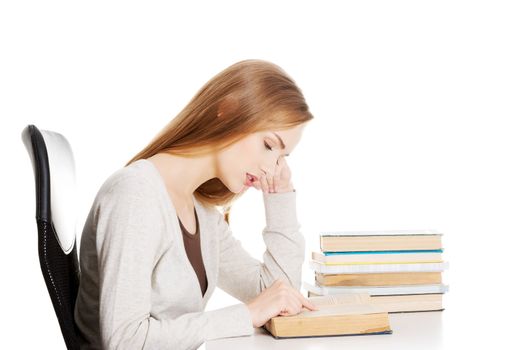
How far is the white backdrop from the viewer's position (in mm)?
2766

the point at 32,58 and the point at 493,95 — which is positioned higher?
the point at 32,58

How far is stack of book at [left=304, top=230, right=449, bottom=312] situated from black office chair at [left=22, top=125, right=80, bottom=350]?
644 millimetres

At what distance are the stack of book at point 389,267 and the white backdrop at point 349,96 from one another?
3.46 ft

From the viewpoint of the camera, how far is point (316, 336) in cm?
137

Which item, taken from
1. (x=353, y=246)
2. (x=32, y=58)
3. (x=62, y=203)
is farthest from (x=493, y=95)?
(x=62, y=203)

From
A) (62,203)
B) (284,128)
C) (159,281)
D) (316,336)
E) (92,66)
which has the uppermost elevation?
(92,66)

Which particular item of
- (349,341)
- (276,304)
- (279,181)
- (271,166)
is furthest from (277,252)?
(349,341)

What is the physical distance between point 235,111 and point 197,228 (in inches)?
14.6

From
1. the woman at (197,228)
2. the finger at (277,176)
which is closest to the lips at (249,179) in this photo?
the woman at (197,228)

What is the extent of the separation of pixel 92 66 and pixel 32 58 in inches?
9.5

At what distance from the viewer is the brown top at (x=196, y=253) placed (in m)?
1.67

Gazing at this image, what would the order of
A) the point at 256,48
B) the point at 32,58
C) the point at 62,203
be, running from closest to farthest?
the point at 62,203
the point at 32,58
the point at 256,48

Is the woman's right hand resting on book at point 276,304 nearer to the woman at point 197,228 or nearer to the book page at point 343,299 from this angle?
the woman at point 197,228

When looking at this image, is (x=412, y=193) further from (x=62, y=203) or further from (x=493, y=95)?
(x=62, y=203)
